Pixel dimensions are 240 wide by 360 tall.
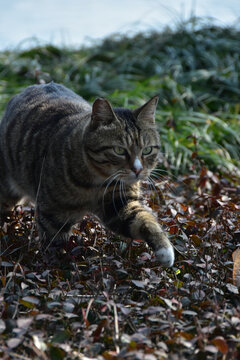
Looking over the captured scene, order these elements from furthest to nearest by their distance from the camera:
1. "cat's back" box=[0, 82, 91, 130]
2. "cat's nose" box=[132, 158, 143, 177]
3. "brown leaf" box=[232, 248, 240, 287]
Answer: "cat's back" box=[0, 82, 91, 130] < "cat's nose" box=[132, 158, 143, 177] < "brown leaf" box=[232, 248, 240, 287]

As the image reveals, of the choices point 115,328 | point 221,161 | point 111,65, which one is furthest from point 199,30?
point 115,328

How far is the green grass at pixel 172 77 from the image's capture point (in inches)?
202

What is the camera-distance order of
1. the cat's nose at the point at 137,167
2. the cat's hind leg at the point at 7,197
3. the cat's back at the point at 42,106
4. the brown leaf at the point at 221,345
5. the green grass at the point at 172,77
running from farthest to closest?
the green grass at the point at 172,77 → the cat's hind leg at the point at 7,197 → the cat's back at the point at 42,106 → the cat's nose at the point at 137,167 → the brown leaf at the point at 221,345

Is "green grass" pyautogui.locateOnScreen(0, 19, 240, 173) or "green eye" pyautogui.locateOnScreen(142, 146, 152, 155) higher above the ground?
"green eye" pyautogui.locateOnScreen(142, 146, 152, 155)

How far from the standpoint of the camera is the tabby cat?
9.32ft

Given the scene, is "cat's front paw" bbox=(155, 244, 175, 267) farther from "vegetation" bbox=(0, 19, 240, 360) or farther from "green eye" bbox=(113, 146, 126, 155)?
"green eye" bbox=(113, 146, 126, 155)

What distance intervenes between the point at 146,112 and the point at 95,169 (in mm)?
501

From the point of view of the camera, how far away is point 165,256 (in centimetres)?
255

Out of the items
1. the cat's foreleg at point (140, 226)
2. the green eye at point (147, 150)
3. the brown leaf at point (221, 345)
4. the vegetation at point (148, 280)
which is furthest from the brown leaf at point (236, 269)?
the green eye at point (147, 150)

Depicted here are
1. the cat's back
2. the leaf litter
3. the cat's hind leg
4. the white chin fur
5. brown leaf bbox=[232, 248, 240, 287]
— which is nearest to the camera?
the leaf litter

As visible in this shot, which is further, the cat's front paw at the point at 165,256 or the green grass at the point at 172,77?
the green grass at the point at 172,77

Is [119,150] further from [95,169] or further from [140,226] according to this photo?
[140,226]

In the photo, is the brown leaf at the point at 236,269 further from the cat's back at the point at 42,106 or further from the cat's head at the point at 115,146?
the cat's back at the point at 42,106

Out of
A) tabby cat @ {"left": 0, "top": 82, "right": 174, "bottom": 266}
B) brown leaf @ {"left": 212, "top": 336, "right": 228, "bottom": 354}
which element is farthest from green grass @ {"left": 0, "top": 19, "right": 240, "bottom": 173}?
brown leaf @ {"left": 212, "top": 336, "right": 228, "bottom": 354}
